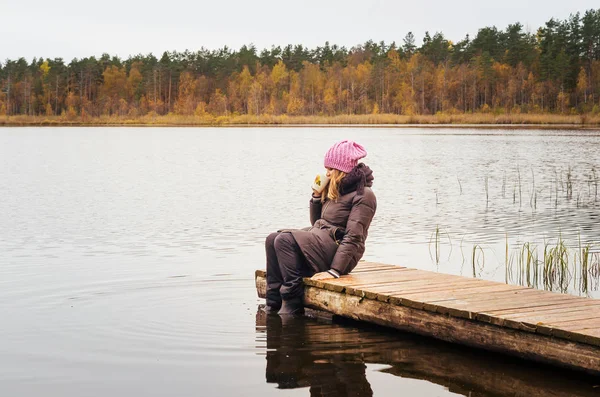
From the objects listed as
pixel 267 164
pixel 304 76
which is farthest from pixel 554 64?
pixel 267 164

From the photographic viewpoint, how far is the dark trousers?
7730 millimetres

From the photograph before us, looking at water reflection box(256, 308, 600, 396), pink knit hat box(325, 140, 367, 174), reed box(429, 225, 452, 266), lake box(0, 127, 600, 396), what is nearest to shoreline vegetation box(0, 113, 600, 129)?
lake box(0, 127, 600, 396)

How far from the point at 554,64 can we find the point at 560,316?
92.7 meters

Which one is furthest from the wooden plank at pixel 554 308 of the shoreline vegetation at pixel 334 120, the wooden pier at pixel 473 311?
the shoreline vegetation at pixel 334 120

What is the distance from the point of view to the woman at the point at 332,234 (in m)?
7.57

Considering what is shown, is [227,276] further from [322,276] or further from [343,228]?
[343,228]

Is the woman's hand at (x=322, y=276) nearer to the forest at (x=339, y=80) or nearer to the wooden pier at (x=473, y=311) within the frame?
the wooden pier at (x=473, y=311)

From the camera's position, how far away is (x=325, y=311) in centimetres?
777

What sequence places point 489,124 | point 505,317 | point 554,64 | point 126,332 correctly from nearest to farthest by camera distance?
point 505,317 < point 126,332 < point 489,124 < point 554,64

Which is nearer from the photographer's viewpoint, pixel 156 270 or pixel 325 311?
pixel 325 311

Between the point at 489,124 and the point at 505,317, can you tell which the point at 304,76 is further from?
the point at 505,317

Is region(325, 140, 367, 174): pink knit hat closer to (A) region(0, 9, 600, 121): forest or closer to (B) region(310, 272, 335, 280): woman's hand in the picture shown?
(B) region(310, 272, 335, 280): woman's hand

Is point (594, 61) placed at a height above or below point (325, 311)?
above

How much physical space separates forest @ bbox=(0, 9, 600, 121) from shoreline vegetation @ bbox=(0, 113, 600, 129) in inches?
136
